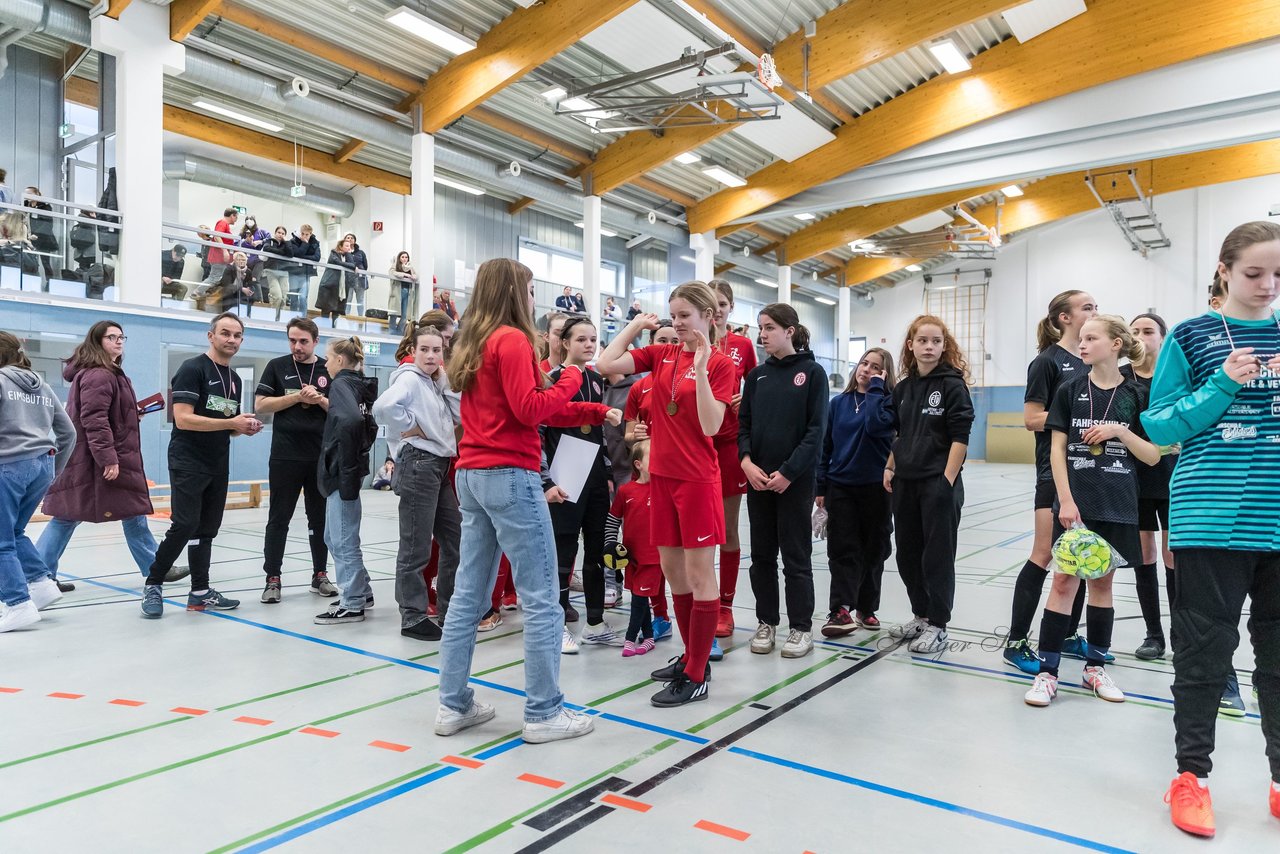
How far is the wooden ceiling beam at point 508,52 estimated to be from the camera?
11625 millimetres

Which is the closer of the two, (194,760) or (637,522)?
(194,760)

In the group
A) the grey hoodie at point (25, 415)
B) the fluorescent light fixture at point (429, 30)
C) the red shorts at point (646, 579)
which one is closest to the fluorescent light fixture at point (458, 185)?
the fluorescent light fixture at point (429, 30)

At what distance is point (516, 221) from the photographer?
20156mm

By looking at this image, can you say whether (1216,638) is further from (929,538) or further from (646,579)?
(646,579)

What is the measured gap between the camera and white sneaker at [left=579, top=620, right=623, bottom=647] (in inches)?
165

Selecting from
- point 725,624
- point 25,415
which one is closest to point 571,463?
point 725,624

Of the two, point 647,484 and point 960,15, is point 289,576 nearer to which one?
point 647,484

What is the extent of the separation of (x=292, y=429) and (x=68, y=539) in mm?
1666

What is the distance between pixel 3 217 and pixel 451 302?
6.84 metres

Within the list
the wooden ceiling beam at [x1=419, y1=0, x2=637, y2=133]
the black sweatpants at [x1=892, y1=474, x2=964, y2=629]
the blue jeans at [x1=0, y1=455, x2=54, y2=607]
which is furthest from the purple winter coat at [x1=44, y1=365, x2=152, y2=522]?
the wooden ceiling beam at [x1=419, y1=0, x2=637, y2=133]

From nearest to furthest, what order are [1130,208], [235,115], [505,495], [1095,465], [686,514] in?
[505,495] < [686,514] < [1095,465] < [235,115] < [1130,208]

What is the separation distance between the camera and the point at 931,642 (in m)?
4.04

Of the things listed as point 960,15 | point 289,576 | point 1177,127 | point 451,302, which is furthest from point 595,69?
point 289,576

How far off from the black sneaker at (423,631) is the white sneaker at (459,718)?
1269mm
